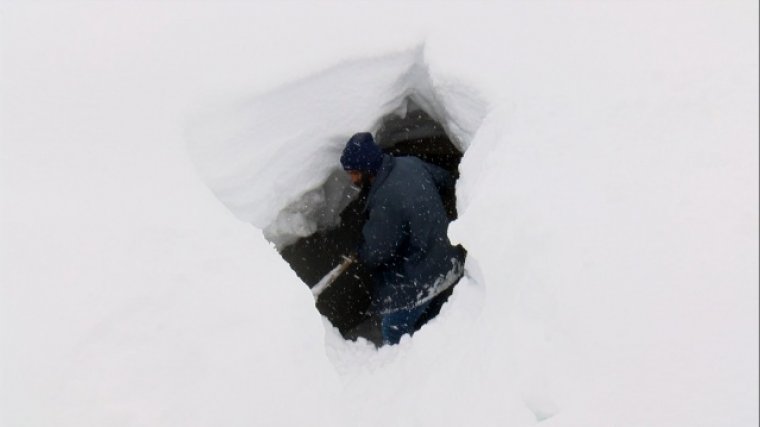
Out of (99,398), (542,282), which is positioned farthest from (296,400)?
(542,282)

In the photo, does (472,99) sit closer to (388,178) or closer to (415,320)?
(388,178)

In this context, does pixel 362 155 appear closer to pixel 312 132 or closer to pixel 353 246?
pixel 312 132

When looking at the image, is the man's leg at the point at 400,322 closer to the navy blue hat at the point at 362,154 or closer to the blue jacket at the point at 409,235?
the blue jacket at the point at 409,235

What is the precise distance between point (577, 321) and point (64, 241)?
2185 millimetres

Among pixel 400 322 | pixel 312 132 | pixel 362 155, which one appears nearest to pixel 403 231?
pixel 362 155

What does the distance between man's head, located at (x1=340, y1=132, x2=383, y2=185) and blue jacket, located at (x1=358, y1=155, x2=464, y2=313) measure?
→ 0.05 metres

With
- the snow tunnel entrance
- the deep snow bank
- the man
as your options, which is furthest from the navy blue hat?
the snow tunnel entrance

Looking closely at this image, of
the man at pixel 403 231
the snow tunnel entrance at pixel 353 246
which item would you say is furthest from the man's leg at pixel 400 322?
the snow tunnel entrance at pixel 353 246

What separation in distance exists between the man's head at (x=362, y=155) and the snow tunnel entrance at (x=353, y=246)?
0.90 m

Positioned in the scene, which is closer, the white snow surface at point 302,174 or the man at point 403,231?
the white snow surface at point 302,174

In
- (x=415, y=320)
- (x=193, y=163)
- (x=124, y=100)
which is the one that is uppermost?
(x=124, y=100)

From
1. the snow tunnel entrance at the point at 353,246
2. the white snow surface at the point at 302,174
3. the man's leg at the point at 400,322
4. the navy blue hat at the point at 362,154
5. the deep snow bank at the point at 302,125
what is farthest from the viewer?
the snow tunnel entrance at the point at 353,246

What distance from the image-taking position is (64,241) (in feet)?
7.93

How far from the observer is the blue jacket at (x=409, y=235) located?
3.30 m
